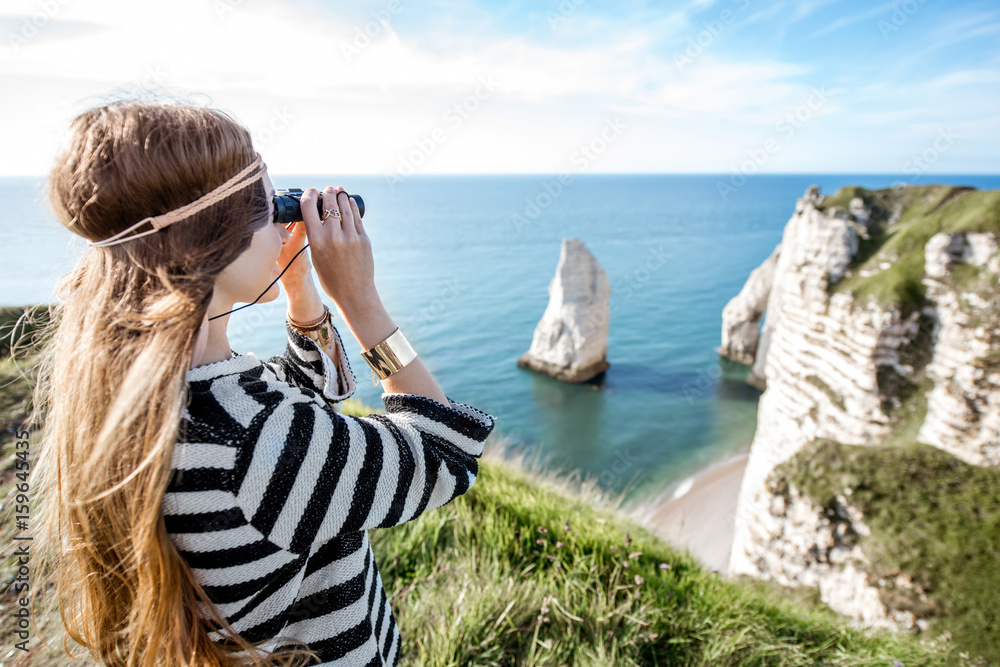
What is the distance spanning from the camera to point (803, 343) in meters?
10.1

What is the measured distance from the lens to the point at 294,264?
160 cm

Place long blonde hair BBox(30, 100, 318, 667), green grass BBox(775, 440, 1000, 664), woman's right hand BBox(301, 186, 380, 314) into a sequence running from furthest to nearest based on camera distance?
1. green grass BBox(775, 440, 1000, 664)
2. woman's right hand BBox(301, 186, 380, 314)
3. long blonde hair BBox(30, 100, 318, 667)

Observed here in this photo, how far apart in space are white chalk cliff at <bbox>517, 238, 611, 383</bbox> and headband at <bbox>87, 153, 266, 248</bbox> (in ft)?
73.2

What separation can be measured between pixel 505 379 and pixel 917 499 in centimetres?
1865

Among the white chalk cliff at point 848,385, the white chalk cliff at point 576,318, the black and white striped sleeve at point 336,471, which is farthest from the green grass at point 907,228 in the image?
the white chalk cliff at point 576,318

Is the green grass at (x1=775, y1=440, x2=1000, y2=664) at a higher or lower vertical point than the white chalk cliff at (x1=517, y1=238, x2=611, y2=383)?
higher

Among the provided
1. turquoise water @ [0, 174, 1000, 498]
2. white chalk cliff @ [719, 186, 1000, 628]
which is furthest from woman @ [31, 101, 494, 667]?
white chalk cliff @ [719, 186, 1000, 628]

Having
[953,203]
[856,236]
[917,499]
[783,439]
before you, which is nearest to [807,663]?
[917,499]

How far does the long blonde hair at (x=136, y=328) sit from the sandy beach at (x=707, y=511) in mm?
12246

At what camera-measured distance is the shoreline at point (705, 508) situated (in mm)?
12781

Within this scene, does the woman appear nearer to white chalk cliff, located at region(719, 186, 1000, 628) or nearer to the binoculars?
the binoculars

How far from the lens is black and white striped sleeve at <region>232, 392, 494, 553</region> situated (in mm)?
1014

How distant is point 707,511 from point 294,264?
49.2ft

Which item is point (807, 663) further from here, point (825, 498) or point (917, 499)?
point (917, 499)
